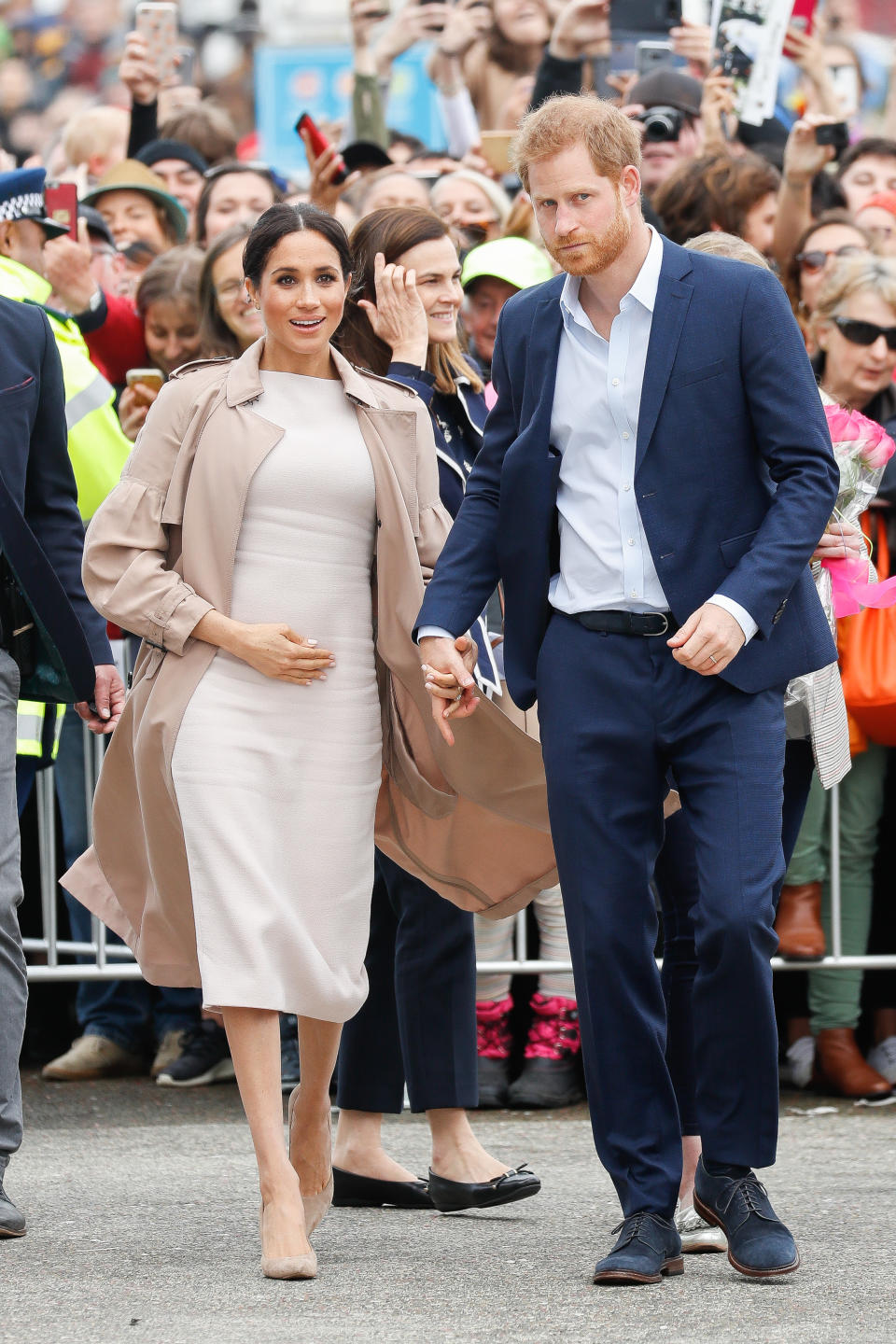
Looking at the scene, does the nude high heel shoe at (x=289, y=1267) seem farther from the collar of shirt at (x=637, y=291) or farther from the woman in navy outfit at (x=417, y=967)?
the collar of shirt at (x=637, y=291)

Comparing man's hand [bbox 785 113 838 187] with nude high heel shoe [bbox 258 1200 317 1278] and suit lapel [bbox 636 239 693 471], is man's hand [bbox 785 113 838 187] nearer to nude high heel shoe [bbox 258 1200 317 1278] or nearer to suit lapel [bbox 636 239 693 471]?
suit lapel [bbox 636 239 693 471]

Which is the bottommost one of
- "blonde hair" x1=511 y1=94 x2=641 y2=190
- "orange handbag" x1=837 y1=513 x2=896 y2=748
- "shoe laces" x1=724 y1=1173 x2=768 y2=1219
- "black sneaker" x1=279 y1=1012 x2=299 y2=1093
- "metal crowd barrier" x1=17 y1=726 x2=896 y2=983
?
"black sneaker" x1=279 y1=1012 x2=299 y2=1093

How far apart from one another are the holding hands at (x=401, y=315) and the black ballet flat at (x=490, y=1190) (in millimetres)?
1987

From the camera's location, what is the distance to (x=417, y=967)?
5.14 m

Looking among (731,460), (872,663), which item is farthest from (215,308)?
(731,460)

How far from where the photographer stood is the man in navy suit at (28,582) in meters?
4.80

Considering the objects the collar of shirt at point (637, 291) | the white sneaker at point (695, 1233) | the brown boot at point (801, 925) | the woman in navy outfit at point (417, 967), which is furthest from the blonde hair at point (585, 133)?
the brown boot at point (801, 925)

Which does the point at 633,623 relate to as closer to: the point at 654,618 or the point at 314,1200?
the point at 654,618

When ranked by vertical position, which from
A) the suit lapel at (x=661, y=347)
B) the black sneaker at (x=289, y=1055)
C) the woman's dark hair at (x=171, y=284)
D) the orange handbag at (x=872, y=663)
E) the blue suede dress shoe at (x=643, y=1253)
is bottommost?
the black sneaker at (x=289, y=1055)

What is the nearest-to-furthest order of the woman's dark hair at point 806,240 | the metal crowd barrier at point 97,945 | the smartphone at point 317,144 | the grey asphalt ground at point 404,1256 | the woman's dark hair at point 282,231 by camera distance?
the grey asphalt ground at point 404,1256 < the woman's dark hair at point 282,231 < the metal crowd barrier at point 97,945 < the smartphone at point 317,144 < the woman's dark hair at point 806,240

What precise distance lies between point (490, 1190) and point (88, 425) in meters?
2.44

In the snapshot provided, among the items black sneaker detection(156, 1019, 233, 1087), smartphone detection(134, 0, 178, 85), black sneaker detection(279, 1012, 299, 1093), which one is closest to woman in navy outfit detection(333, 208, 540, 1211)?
black sneaker detection(279, 1012, 299, 1093)

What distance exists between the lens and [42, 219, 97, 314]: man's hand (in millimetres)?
7133

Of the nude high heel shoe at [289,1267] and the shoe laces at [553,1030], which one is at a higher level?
the nude high heel shoe at [289,1267]
